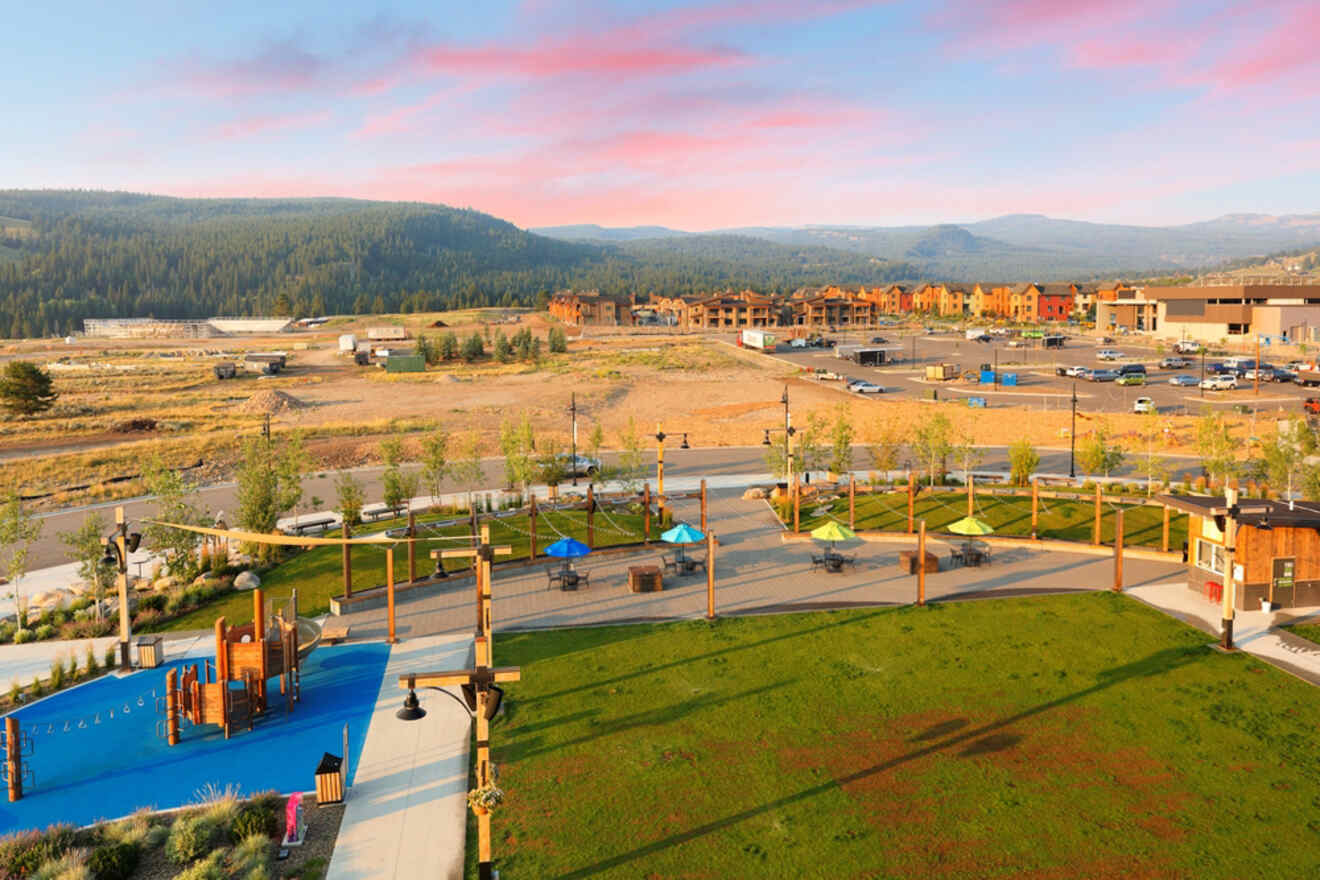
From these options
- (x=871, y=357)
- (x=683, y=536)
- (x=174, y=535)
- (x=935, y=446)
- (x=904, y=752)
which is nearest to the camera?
(x=904, y=752)

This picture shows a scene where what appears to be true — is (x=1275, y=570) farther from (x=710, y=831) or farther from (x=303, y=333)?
(x=303, y=333)

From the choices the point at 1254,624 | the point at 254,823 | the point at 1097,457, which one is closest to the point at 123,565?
the point at 254,823

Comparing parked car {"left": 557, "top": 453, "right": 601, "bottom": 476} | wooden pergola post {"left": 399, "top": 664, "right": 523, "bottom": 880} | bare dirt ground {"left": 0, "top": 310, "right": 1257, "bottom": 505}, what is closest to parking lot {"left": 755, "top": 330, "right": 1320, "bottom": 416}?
bare dirt ground {"left": 0, "top": 310, "right": 1257, "bottom": 505}

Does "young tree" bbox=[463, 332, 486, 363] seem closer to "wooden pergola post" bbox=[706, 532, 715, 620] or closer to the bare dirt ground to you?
the bare dirt ground

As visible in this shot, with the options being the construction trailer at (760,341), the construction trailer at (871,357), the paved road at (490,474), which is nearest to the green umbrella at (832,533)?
the paved road at (490,474)

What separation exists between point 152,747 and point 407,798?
5.70 meters

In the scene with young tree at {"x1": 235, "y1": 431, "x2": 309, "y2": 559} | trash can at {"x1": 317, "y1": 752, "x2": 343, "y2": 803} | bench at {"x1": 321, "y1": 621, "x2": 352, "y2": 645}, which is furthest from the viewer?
young tree at {"x1": 235, "y1": 431, "x2": 309, "y2": 559}

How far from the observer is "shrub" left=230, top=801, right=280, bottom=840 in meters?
12.6

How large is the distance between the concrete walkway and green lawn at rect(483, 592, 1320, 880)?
743 millimetres

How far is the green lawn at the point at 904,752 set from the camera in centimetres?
1216

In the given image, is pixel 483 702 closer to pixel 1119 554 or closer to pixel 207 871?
pixel 207 871

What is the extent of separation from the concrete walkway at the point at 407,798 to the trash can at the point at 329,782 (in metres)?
0.33

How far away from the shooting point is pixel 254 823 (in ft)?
41.8

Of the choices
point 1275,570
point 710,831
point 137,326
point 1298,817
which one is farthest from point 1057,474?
point 137,326
